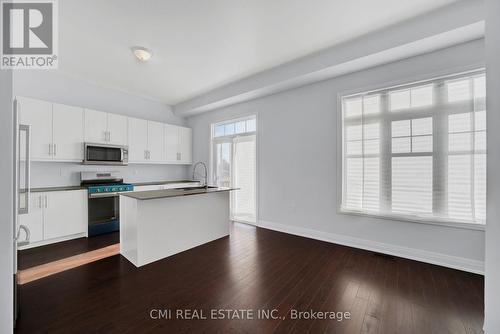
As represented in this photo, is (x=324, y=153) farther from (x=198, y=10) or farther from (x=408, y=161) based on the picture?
(x=198, y=10)

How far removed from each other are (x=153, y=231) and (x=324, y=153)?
9.65 ft

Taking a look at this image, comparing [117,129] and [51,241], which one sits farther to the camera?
[117,129]

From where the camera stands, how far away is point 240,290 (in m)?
2.20

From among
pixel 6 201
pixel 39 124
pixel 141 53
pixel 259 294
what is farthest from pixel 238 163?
pixel 6 201

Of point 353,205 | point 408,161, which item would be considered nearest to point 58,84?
point 353,205

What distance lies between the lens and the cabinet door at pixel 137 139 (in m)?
4.77

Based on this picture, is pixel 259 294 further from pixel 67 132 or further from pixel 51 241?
pixel 67 132

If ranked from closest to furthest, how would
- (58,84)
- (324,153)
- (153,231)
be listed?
(153,231) < (324,153) < (58,84)

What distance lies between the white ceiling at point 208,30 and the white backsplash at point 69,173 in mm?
1775

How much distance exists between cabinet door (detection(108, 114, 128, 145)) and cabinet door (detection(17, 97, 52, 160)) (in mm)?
941

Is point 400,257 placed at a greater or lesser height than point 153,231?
lesser

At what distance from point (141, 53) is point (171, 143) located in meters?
2.69

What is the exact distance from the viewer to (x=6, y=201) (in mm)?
905

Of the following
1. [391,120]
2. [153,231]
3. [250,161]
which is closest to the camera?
[153,231]
